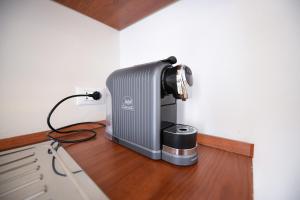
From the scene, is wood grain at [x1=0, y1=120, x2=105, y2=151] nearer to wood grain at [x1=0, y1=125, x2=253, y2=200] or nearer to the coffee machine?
wood grain at [x1=0, y1=125, x2=253, y2=200]

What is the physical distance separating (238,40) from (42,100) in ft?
3.02

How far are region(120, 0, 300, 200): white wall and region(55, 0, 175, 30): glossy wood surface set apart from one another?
0.58ft

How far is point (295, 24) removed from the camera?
17.1 inches

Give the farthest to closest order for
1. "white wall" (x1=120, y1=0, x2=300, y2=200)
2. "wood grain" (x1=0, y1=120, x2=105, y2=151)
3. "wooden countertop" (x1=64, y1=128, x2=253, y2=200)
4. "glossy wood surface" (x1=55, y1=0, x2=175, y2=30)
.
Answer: "glossy wood surface" (x1=55, y1=0, x2=175, y2=30) < "wood grain" (x1=0, y1=120, x2=105, y2=151) < "white wall" (x1=120, y1=0, x2=300, y2=200) < "wooden countertop" (x1=64, y1=128, x2=253, y2=200)

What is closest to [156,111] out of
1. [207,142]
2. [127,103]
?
[127,103]

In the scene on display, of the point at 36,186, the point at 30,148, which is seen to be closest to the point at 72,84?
the point at 30,148

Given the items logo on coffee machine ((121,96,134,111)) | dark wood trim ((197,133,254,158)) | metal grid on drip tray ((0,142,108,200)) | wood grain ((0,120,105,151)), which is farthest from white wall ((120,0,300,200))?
wood grain ((0,120,105,151))

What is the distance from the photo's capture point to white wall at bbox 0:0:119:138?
57 centimetres

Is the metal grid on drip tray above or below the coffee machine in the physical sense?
below

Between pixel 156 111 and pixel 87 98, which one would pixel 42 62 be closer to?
pixel 87 98

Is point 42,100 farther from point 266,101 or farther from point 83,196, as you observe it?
point 266,101

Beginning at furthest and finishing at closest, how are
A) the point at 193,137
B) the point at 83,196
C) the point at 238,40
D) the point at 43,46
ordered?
the point at 43,46, the point at 238,40, the point at 193,137, the point at 83,196

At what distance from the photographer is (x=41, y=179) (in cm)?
38

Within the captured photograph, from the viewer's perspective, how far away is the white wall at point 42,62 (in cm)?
57
